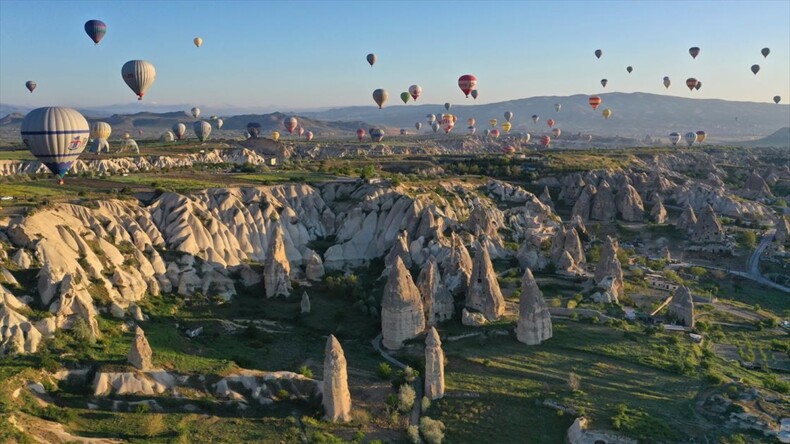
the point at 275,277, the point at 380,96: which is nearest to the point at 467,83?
the point at 380,96

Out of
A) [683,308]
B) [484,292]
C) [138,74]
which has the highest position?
[138,74]

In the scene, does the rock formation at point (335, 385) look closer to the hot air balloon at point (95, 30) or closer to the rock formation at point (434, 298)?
the rock formation at point (434, 298)

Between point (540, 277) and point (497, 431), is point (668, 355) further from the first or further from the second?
point (540, 277)

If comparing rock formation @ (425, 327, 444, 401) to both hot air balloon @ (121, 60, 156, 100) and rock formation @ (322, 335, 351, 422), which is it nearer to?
rock formation @ (322, 335, 351, 422)

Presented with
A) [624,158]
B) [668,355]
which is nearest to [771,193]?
[624,158]

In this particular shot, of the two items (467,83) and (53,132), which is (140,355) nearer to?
(53,132)
